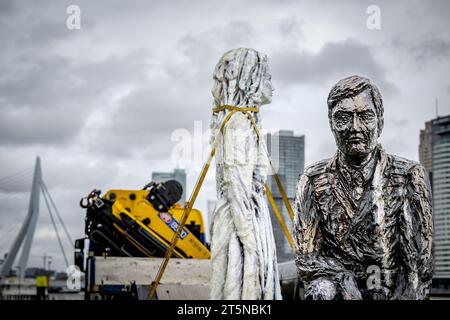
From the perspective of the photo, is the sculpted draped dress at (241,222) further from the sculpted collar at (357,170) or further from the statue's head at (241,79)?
the sculpted collar at (357,170)

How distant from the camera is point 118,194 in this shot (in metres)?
14.6

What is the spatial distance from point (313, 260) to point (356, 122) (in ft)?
2.35

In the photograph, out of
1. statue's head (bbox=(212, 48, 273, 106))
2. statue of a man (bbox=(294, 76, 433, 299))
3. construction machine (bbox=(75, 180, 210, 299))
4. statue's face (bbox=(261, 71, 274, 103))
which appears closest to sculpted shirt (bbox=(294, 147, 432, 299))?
statue of a man (bbox=(294, 76, 433, 299))

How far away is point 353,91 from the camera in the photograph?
3773 millimetres

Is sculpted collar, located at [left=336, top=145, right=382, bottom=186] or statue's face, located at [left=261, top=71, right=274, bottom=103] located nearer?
sculpted collar, located at [left=336, top=145, right=382, bottom=186]

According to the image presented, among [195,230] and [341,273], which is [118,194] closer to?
[195,230]

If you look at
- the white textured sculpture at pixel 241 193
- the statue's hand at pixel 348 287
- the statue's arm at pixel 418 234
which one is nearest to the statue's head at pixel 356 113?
the statue's arm at pixel 418 234

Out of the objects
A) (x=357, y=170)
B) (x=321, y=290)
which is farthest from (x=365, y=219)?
(x=321, y=290)

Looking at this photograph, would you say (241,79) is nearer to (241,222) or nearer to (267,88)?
(267,88)

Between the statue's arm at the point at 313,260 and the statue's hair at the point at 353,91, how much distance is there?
46 cm

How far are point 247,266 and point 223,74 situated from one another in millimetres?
1561

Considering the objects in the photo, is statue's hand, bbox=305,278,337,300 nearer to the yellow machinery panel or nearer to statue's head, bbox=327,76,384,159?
statue's head, bbox=327,76,384,159

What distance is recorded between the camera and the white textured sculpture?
5664 millimetres

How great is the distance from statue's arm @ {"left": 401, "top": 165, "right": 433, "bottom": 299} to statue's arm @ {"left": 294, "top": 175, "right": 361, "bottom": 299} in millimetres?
292
